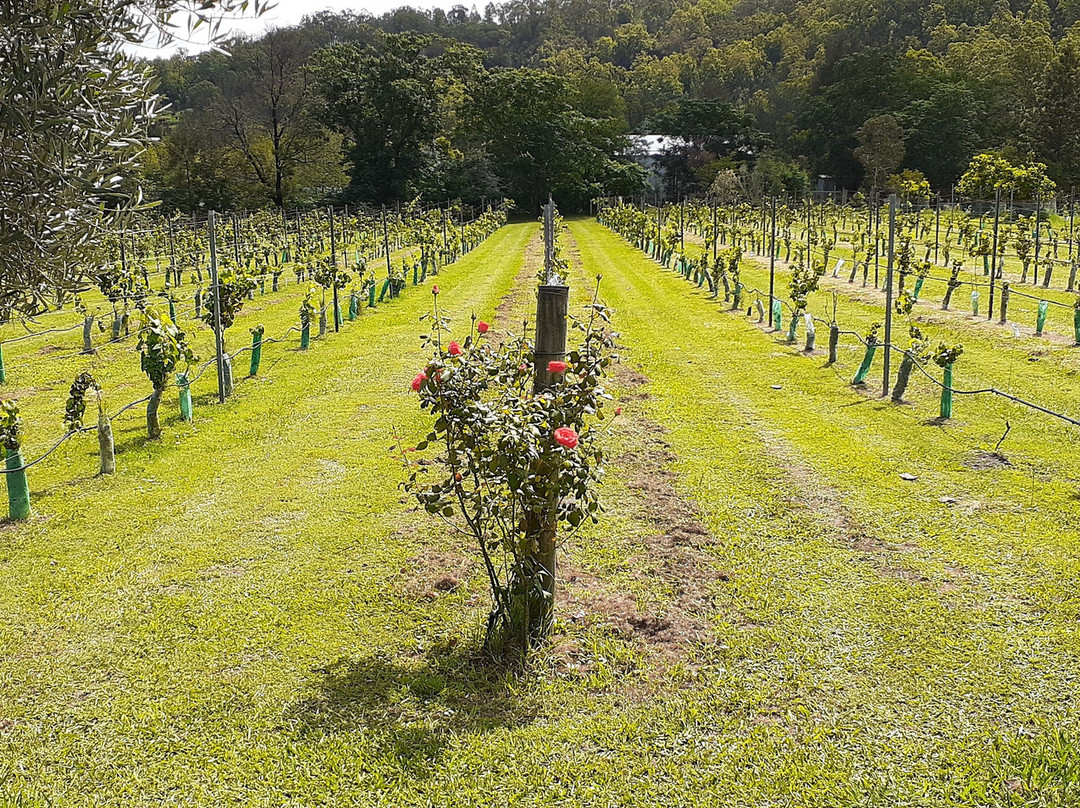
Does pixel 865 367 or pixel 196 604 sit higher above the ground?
pixel 865 367

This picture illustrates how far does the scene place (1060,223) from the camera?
37844 mm

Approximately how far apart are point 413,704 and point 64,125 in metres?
3.14

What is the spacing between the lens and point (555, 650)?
514 centimetres

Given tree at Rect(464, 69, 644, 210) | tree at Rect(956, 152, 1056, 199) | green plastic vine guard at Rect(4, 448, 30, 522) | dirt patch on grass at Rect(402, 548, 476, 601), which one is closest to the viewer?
dirt patch on grass at Rect(402, 548, 476, 601)

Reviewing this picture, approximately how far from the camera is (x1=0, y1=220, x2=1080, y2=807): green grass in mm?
4125

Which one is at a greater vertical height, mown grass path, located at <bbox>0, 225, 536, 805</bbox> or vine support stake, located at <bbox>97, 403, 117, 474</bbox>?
vine support stake, located at <bbox>97, 403, 117, 474</bbox>

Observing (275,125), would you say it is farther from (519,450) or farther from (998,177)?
(519,450)

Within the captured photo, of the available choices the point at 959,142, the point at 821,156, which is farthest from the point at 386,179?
the point at 959,142

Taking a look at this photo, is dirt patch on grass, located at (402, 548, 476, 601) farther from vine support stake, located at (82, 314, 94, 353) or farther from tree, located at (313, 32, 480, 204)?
tree, located at (313, 32, 480, 204)

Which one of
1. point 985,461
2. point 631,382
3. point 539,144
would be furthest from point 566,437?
point 539,144

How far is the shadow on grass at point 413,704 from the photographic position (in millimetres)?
4375

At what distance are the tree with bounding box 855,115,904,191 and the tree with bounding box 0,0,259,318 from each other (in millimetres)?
55925

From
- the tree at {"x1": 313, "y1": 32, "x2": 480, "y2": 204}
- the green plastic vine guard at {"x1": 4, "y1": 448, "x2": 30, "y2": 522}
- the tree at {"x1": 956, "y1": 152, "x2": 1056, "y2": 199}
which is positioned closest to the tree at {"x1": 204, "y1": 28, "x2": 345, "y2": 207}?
the tree at {"x1": 313, "y1": 32, "x2": 480, "y2": 204}

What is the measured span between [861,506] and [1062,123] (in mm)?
50506
